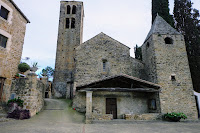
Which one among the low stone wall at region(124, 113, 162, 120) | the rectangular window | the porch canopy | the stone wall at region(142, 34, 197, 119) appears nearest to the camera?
the rectangular window

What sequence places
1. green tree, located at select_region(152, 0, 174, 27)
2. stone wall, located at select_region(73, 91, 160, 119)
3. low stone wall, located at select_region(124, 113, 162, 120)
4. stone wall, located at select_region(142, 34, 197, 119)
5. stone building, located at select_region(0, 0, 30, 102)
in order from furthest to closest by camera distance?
green tree, located at select_region(152, 0, 174, 27)
stone wall, located at select_region(73, 91, 160, 119)
stone wall, located at select_region(142, 34, 197, 119)
low stone wall, located at select_region(124, 113, 162, 120)
stone building, located at select_region(0, 0, 30, 102)

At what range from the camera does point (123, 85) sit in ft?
33.7

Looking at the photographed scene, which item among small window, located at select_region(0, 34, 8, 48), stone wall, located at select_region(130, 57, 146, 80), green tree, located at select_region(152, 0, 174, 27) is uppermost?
green tree, located at select_region(152, 0, 174, 27)

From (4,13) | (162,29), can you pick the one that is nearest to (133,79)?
(162,29)

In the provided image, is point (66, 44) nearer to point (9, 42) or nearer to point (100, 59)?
point (100, 59)

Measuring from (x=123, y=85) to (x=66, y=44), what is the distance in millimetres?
14190

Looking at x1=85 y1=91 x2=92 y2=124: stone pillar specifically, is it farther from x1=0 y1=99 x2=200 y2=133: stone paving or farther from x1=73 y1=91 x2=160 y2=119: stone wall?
x1=73 y1=91 x2=160 y2=119: stone wall

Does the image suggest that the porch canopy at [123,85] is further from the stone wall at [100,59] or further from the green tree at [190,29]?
the green tree at [190,29]

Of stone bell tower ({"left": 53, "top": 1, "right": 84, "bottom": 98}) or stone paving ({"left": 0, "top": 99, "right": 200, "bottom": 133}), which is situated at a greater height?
stone bell tower ({"left": 53, "top": 1, "right": 84, "bottom": 98})

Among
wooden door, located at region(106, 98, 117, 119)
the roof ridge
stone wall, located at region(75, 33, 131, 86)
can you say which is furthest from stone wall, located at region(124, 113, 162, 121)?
the roof ridge

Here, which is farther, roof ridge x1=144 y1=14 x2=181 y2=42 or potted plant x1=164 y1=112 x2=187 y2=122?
roof ridge x1=144 y1=14 x2=181 y2=42

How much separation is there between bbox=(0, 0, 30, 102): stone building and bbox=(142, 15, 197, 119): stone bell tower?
11.5 metres

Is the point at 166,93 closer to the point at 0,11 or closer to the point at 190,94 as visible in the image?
the point at 190,94

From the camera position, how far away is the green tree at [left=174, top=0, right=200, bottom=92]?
44.9 feet
